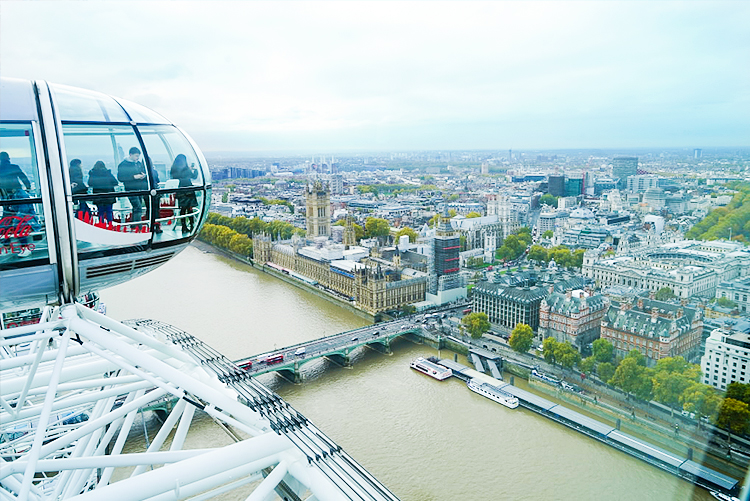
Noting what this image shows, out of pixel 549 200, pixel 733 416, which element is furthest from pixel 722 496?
pixel 549 200

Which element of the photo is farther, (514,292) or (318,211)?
(318,211)

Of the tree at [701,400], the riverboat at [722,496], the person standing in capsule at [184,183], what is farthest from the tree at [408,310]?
the person standing in capsule at [184,183]

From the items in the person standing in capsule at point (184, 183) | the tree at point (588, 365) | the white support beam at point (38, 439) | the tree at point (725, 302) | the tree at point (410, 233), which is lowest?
the tree at point (410, 233)

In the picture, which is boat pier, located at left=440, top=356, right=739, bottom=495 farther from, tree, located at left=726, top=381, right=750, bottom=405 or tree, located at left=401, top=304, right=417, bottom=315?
tree, located at left=401, top=304, right=417, bottom=315

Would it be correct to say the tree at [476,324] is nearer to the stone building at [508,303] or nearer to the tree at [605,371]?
the stone building at [508,303]

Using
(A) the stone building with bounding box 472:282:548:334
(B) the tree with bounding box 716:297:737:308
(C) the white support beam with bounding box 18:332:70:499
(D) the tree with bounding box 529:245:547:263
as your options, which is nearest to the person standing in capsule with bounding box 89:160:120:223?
(C) the white support beam with bounding box 18:332:70:499

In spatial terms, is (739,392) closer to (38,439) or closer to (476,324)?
(476,324)

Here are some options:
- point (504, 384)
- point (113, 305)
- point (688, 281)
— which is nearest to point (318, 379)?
point (504, 384)

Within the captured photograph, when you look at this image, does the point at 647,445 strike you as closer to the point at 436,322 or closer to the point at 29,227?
the point at 436,322
